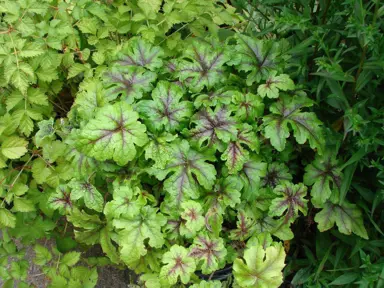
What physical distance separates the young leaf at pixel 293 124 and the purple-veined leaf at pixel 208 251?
40 centimetres

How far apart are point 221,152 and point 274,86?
30 cm

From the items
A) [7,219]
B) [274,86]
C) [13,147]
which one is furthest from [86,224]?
[274,86]

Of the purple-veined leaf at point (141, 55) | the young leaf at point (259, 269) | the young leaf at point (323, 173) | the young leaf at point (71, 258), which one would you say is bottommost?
the young leaf at point (71, 258)

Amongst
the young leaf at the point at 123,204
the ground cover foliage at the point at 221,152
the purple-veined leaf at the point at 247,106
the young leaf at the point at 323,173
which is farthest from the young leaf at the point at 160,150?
the young leaf at the point at 323,173

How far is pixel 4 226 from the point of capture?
216 cm

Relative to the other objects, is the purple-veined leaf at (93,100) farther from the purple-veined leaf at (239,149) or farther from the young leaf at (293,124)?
the young leaf at (293,124)

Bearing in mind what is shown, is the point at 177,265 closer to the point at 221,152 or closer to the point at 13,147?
the point at 221,152

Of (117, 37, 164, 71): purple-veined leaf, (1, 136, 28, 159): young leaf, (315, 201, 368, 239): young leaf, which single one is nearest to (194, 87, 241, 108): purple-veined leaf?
(117, 37, 164, 71): purple-veined leaf

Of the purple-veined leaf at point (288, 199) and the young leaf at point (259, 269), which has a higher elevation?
the purple-veined leaf at point (288, 199)

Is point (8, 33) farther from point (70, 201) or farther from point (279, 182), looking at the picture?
point (279, 182)

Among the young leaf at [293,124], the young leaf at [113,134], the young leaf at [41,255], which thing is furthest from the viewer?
the young leaf at [41,255]

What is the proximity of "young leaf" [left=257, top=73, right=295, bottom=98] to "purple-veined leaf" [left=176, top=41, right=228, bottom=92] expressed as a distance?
0.16 m

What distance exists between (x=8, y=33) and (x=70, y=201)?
81 cm

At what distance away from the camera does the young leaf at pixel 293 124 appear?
169 centimetres
